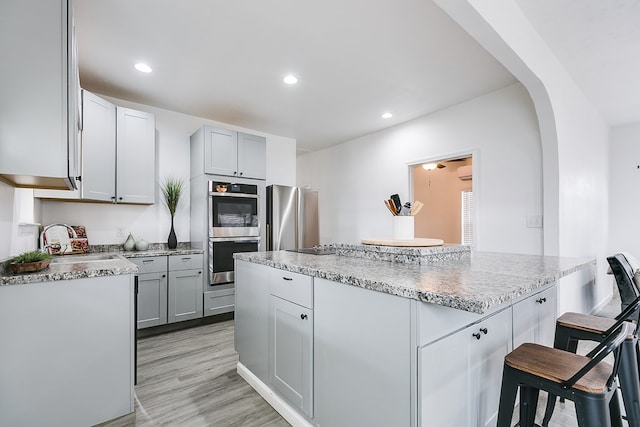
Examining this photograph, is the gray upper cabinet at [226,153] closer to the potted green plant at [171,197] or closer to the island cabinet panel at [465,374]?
the potted green plant at [171,197]

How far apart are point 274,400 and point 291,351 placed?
43 centimetres

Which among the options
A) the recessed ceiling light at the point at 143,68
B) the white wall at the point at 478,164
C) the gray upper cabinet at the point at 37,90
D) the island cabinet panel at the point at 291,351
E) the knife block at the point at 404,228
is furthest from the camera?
the white wall at the point at 478,164

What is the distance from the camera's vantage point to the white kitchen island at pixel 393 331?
1095 mm

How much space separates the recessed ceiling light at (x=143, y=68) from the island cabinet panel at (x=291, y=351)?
8.04 feet

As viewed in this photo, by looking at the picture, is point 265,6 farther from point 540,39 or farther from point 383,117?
point 383,117

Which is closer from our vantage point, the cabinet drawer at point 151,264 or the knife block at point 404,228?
the knife block at point 404,228

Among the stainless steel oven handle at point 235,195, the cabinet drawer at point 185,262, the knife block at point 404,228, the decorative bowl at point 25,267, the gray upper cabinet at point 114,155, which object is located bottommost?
the cabinet drawer at point 185,262

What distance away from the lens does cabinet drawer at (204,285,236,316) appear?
3502 millimetres

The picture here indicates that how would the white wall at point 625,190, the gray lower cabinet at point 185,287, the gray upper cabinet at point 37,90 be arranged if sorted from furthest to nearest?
1. the white wall at point 625,190
2. the gray lower cabinet at point 185,287
3. the gray upper cabinet at point 37,90

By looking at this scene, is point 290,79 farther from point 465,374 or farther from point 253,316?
point 465,374

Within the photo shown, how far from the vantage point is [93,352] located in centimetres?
168

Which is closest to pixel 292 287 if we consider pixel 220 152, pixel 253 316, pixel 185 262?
pixel 253 316

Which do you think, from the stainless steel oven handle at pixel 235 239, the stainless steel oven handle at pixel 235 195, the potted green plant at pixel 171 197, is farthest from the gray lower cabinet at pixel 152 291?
the stainless steel oven handle at pixel 235 195

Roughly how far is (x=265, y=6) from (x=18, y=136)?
1602mm
